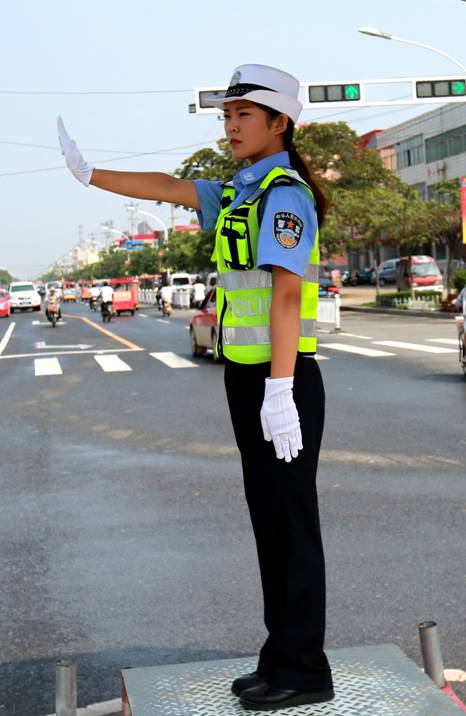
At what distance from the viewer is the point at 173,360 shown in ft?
72.0

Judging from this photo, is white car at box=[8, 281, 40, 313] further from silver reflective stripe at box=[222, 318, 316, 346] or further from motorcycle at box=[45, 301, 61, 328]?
silver reflective stripe at box=[222, 318, 316, 346]

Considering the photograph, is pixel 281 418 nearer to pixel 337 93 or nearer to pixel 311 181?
pixel 311 181

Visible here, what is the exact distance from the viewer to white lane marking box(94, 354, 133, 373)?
66.1ft

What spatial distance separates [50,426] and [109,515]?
518 centimetres

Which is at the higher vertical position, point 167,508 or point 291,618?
point 291,618

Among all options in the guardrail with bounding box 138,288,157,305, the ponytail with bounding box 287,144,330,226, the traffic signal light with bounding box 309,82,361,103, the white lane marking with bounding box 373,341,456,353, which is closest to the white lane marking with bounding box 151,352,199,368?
the white lane marking with bounding box 373,341,456,353

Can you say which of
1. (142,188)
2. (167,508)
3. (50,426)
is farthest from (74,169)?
(50,426)

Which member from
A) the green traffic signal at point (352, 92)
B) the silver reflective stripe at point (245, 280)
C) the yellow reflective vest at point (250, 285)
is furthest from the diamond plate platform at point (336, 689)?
the green traffic signal at point (352, 92)

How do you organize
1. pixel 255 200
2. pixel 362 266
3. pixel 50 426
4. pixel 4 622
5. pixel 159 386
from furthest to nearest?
pixel 362 266 < pixel 159 386 < pixel 50 426 < pixel 4 622 < pixel 255 200

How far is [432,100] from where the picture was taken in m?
32.7

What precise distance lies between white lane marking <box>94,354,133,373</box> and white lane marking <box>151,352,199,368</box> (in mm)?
796

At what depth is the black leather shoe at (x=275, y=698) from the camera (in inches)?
134

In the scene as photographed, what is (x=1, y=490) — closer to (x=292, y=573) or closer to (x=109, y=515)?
(x=109, y=515)

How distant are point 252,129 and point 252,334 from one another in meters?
0.65
